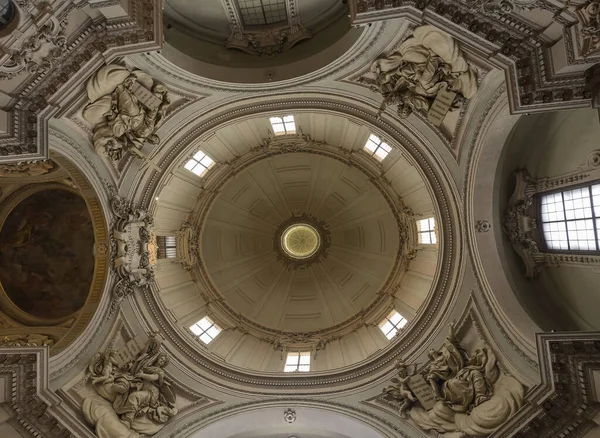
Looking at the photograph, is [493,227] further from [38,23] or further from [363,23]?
[38,23]

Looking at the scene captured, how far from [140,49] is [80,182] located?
5720 mm

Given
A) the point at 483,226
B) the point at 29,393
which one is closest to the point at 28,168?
the point at 29,393

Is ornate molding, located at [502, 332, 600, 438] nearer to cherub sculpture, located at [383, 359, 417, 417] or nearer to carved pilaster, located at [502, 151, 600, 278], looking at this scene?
carved pilaster, located at [502, 151, 600, 278]

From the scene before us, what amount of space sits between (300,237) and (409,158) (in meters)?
10.5

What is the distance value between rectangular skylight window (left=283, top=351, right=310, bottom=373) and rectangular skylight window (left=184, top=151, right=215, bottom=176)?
945cm

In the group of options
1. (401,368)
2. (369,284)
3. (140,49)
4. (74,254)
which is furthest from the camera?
(369,284)

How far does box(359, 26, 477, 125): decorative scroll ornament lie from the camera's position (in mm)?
11922

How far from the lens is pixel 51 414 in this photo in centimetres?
1327

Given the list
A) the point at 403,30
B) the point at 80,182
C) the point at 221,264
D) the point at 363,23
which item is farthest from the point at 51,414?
the point at 403,30

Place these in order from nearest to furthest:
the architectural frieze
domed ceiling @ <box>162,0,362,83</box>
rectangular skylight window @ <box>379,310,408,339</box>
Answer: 1. the architectural frieze
2. domed ceiling @ <box>162,0,362,83</box>
3. rectangular skylight window @ <box>379,310,408,339</box>

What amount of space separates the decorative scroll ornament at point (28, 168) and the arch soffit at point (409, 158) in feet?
11.4

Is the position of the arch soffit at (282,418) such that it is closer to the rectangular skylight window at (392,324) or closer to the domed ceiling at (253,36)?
the rectangular skylight window at (392,324)

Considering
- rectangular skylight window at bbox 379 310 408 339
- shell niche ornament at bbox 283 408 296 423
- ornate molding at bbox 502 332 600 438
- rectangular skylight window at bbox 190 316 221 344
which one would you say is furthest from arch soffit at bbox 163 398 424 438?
ornate molding at bbox 502 332 600 438

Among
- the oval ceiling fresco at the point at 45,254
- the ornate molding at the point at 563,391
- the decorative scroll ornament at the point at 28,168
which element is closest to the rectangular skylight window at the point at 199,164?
the oval ceiling fresco at the point at 45,254
